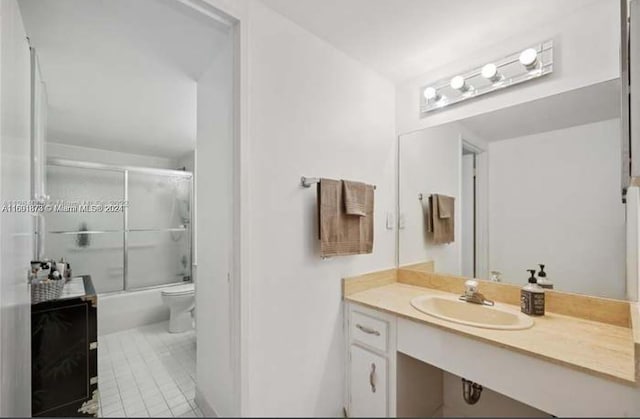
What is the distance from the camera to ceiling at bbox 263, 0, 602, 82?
122cm

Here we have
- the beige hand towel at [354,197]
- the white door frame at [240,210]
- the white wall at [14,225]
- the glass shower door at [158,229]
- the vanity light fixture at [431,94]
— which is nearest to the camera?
the white wall at [14,225]

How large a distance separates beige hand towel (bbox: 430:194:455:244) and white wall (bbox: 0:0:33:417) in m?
1.93

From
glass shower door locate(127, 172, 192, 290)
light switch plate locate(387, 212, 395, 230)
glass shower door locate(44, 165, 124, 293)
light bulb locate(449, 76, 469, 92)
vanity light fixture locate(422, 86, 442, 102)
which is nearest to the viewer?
glass shower door locate(44, 165, 124, 293)

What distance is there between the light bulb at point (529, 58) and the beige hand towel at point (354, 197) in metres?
0.99

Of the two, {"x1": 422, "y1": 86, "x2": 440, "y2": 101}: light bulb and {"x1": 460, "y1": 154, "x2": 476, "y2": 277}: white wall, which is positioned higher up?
{"x1": 422, "y1": 86, "x2": 440, "y2": 101}: light bulb

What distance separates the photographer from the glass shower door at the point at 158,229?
4.14ft

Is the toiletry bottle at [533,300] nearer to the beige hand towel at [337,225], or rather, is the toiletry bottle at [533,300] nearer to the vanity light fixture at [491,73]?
the beige hand towel at [337,225]

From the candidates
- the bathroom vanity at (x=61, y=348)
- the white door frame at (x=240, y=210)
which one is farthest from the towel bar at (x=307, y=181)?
the bathroom vanity at (x=61, y=348)

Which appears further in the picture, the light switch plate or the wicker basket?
the light switch plate

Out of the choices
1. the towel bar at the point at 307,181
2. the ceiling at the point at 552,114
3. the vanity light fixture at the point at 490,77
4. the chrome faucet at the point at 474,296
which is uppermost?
the vanity light fixture at the point at 490,77

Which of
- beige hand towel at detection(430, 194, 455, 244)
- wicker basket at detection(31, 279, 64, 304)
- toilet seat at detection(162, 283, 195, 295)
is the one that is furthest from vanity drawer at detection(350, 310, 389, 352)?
wicker basket at detection(31, 279, 64, 304)

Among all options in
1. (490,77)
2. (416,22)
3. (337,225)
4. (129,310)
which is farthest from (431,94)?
(129,310)

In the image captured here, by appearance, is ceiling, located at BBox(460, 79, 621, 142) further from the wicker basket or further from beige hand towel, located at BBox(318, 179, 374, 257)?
the wicker basket

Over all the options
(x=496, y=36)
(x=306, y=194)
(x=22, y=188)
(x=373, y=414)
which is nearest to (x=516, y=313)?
(x=373, y=414)
